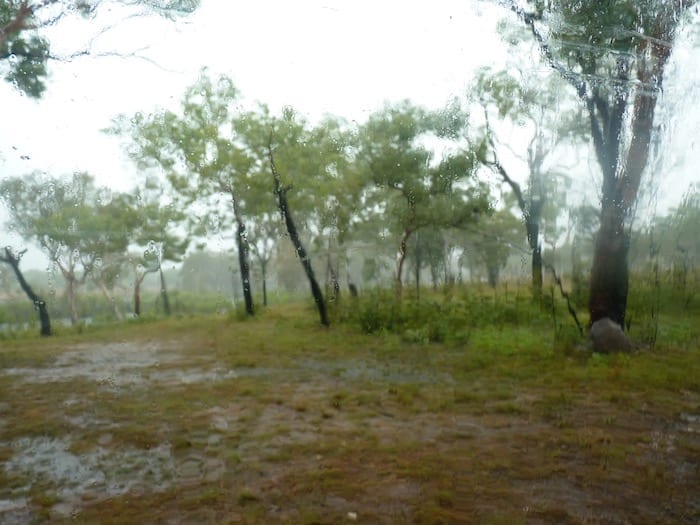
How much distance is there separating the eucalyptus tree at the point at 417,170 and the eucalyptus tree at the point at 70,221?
1066cm

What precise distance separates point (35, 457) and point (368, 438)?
9.11 feet

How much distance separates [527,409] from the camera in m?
4.81

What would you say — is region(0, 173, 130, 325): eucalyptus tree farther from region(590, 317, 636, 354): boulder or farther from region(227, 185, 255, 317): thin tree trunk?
region(590, 317, 636, 354): boulder

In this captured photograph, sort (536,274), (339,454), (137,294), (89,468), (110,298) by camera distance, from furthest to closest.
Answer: (137,294) < (110,298) < (536,274) < (339,454) < (89,468)

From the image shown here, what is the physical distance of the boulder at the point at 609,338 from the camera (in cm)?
673

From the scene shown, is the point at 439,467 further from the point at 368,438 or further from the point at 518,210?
the point at 518,210

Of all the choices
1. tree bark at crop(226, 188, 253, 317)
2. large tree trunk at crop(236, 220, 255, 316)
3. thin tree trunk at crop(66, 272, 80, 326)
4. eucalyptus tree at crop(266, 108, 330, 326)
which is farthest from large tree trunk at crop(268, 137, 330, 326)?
thin tree trunk at crop(66, 272, 80, 326)

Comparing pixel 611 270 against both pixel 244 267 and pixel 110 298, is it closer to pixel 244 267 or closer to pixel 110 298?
pixel 244 267

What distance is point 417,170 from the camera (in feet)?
49.3

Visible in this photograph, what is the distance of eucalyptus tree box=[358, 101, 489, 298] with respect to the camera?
14852mm

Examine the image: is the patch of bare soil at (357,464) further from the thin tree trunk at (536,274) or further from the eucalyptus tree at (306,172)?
the eucalyptus tree at (306,172)

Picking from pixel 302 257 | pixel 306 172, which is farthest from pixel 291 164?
pixel 302 257

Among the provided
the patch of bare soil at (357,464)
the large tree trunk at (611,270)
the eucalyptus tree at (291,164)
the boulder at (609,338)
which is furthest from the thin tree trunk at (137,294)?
the boulder at (609,338)

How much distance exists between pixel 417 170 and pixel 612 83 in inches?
319
